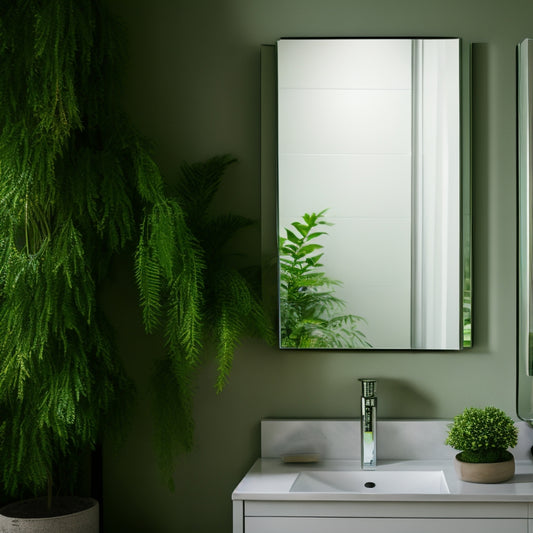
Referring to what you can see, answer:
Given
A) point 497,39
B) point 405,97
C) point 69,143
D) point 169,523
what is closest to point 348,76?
point 405,97

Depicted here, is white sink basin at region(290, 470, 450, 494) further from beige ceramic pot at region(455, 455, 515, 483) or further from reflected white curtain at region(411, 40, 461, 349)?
reflected white curtain at region(411, 40, 461, 349)

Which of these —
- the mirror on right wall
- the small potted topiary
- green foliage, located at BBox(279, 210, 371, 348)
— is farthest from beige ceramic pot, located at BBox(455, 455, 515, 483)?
green foliage, located at BBox(279, 210, 371, 348)

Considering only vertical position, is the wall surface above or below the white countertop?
above

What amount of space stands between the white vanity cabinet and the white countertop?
2 centimetres

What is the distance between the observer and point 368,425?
1.97 meters

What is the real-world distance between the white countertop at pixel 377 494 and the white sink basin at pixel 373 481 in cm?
2

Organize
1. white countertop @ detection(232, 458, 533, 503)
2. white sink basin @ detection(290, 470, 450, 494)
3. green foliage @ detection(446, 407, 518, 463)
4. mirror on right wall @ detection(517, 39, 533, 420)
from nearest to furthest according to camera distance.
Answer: white countertop @ detection(232, 458, 533, 503) → green foliage @ detection(446, 407, 518, 463) → white sink basin @ detection(290, 470, 450, 494) → mirror on right wall @ detection(517, 39, 533, 420)

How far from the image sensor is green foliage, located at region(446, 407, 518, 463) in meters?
1.79

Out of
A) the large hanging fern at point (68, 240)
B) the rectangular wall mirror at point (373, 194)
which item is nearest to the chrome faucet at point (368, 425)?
the rectangular wall mirror at point (373, 194)

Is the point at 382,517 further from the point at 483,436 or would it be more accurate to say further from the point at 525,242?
the point at 525,242

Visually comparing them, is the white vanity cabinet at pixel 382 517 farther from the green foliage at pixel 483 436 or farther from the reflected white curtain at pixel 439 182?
the reflected white curtain at pixel 439 182

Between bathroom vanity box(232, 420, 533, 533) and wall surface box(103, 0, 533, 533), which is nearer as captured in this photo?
bathroom vanity box(232, 420, 533, 533)

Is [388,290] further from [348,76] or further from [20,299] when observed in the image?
[20,299]

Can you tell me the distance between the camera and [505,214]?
2078 mm
